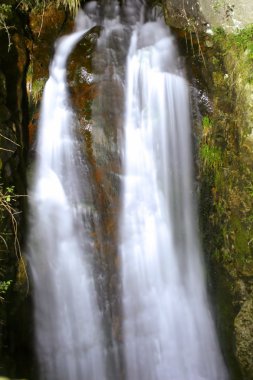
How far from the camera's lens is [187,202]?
543 centimetres

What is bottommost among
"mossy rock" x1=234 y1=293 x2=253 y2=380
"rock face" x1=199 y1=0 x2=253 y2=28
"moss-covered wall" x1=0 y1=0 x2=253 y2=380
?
"mossy rock" x1=234 y1=293 x2=253 y2=380

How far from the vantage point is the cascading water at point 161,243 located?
5137 mm

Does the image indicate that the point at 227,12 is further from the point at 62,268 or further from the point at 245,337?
the point at 245,337

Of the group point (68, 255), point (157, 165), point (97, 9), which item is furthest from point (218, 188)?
point (97, 9)

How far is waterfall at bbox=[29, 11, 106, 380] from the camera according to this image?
16.1 ft

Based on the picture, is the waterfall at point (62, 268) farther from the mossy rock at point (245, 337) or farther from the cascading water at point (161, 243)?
the mossy rock at point (245, 337)

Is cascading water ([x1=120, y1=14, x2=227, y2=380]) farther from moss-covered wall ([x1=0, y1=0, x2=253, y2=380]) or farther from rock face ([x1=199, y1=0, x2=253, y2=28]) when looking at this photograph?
rock face ([x1=199, y1=0, x2=253, y2=28])

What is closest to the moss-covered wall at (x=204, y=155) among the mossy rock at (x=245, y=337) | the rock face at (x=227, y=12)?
the mossy rock at (x=245, y=337)

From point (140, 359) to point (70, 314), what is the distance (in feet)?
3.63

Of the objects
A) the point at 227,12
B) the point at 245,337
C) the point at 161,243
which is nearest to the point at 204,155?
the point at 161,243

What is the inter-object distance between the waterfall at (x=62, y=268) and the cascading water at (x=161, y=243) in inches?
20.1

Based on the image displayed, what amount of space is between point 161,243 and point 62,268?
138 centimetres

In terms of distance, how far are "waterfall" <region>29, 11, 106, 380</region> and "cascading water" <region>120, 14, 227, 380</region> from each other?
0.51 metres

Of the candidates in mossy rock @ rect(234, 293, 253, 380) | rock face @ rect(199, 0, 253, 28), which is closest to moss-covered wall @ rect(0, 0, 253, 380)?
mossy rock @ rect(234, 293, 253, 380)
